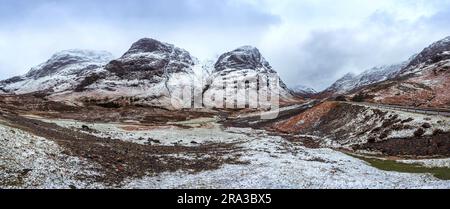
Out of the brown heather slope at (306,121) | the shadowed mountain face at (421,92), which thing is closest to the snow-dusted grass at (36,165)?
the brown heather slope at (306,121)

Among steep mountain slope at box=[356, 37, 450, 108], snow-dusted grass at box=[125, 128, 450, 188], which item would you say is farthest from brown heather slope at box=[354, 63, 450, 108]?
snow-dusted grass at box=[125, 128, 450, 188]

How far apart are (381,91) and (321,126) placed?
59172 millimetres

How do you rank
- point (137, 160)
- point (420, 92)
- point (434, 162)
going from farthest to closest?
point (420, 92) → point (137, 160) → point (434, 162)

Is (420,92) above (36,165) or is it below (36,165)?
above

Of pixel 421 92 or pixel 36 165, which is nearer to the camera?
pixel 36 165

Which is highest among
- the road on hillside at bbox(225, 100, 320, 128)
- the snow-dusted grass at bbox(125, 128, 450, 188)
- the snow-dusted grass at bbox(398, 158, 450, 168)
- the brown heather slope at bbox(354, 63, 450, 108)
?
the brown heather slope at bbox(354, 63, 450, 108)

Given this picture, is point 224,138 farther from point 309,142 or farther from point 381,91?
point 381,91

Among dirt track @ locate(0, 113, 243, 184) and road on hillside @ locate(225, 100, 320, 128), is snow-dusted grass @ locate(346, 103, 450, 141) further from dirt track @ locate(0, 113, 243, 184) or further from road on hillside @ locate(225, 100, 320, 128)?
road on hillside @ locate(225, 100, 320, 128)

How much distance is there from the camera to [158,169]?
40562mm

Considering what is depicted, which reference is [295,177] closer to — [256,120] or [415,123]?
[415,123]

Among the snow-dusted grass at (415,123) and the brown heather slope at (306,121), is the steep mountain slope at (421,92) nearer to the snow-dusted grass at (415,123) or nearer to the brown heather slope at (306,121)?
the brown heather slope at (306,121)

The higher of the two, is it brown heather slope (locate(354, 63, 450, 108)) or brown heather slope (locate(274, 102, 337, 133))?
brown heather slope (locate(354, 63, 450, 108))

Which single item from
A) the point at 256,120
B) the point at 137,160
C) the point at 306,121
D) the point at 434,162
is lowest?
the point at 137,160

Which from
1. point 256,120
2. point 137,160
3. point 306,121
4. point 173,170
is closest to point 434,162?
point 173,170
